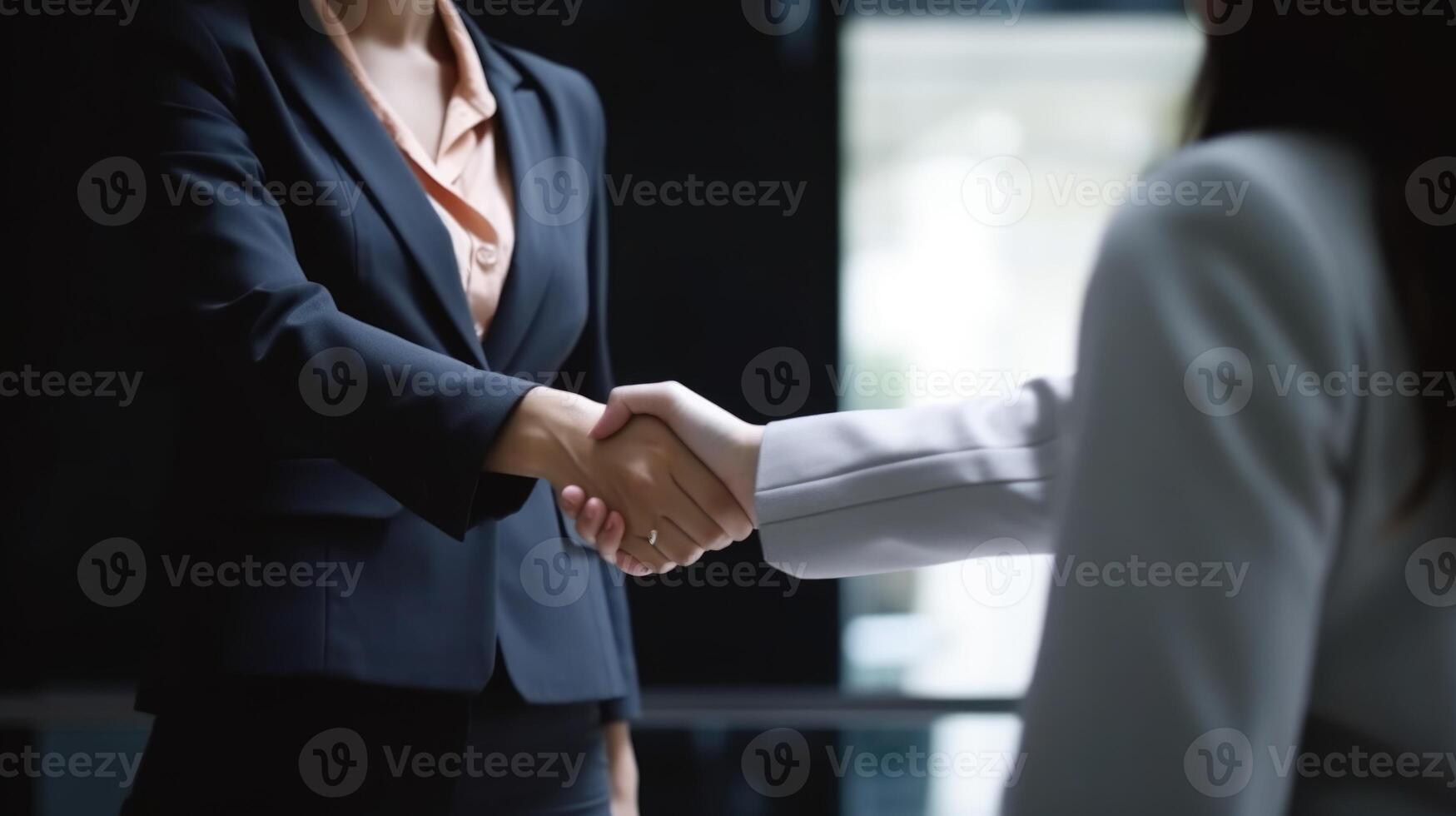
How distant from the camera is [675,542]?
4.42ft

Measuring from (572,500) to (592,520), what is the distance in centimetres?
3

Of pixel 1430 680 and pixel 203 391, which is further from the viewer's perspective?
pixel 203 391

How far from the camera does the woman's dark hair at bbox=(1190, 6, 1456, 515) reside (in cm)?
55

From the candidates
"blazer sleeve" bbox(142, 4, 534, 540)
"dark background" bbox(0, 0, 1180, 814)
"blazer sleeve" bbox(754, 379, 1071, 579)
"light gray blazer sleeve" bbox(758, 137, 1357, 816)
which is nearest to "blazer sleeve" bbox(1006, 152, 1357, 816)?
"light gray blazer sleeve" bbox(758, 137, 1357, 816)

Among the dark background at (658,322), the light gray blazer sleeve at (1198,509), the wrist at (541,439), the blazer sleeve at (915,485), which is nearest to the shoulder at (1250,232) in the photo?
the light gray blazer sleeve at (1198,509)

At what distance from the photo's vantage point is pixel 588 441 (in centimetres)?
124

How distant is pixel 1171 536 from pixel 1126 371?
73 millimetres

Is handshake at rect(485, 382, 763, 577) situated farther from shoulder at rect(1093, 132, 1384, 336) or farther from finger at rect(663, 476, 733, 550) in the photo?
shoulder at rect(1093, 132, 1384, 336)

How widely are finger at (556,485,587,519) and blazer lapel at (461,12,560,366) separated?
14cm

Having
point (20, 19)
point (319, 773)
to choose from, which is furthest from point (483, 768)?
point (20, 19)

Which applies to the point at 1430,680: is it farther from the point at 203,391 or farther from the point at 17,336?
the point at 17,336

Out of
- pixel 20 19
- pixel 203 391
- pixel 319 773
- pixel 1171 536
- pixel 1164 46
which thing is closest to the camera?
pixel 1171 536

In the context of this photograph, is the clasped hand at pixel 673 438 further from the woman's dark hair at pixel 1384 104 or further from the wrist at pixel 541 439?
the woman's dark hair at pixel 1384 104

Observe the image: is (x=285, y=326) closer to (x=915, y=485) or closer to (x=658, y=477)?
(x=658, y=477)
